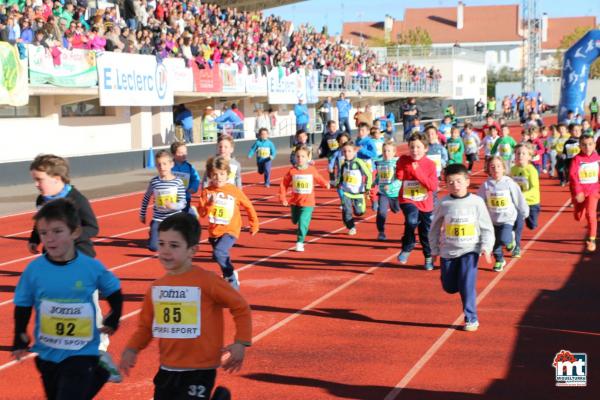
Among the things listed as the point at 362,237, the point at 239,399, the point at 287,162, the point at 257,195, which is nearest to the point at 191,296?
the point at 239,399

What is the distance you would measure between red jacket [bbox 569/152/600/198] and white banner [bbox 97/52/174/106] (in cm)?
1603

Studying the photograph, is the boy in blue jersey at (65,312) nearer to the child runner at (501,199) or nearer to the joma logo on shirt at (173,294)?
the joma logo on shirt at (173,294)

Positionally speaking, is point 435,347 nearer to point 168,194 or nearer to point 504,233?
point 504,233

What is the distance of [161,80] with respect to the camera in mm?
29828

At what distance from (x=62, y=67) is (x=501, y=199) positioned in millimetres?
16173

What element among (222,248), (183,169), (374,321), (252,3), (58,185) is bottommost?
(374,321)

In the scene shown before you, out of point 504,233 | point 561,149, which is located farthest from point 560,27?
point 504,233

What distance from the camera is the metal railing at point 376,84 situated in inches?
1811

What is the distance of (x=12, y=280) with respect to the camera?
1215 centimetres

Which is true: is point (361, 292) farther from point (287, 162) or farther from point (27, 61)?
point (287, 162)

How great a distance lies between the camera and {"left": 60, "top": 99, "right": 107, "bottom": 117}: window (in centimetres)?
2883

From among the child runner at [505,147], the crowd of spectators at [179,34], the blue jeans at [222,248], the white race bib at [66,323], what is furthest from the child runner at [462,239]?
the crowd of spectators at [179,34]

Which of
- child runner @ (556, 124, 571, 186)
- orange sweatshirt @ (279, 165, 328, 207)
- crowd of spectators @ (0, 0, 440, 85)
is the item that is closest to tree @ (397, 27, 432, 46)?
crowd of spectators @ (0, 0, 440, 85)

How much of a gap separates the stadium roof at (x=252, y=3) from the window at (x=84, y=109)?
61.8 feet
